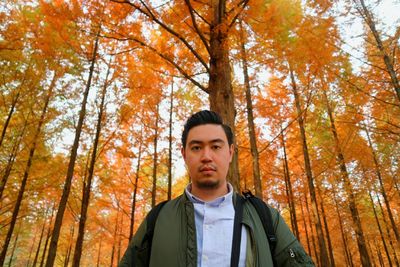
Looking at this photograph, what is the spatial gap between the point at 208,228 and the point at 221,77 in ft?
8.49

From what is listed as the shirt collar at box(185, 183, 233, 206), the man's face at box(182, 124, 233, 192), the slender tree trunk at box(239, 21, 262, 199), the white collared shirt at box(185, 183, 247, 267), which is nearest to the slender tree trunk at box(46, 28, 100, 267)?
the slender tree trunk at box(239, 21, 262, 199)

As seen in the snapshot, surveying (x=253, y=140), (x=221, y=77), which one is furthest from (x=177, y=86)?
(x=221, y=77)

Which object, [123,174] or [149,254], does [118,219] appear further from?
[149,254]

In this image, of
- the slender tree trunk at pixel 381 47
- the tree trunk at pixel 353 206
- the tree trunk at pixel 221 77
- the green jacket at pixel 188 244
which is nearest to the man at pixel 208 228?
the green jacket at pixel 188 244

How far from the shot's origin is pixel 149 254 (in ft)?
4.82

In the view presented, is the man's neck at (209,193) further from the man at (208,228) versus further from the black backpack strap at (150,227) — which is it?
the black backpack strap at (150,227)

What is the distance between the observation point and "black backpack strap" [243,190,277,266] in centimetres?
142

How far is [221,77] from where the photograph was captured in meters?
3.65

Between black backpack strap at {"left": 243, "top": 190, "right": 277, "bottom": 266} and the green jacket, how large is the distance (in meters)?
0.02

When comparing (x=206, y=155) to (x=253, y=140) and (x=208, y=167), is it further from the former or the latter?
(x=253, y=140)

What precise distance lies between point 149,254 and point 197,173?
53 centimetres

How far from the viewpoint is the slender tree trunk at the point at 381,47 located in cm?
632

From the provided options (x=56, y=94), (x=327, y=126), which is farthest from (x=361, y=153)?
(x=56, y=94)

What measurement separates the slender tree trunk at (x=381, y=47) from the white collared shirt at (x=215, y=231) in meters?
6.78
